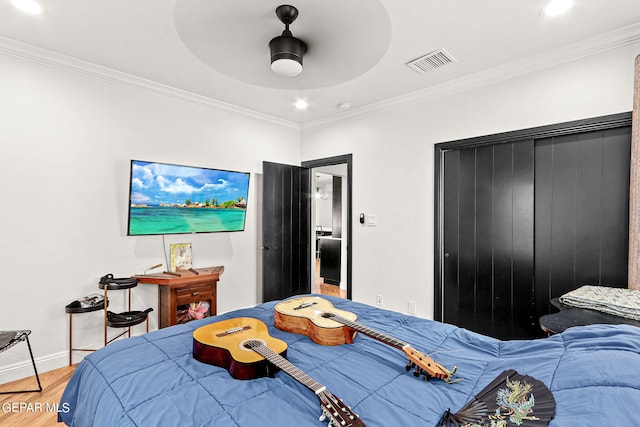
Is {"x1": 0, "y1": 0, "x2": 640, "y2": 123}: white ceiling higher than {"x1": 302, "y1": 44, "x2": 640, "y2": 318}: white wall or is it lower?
higher

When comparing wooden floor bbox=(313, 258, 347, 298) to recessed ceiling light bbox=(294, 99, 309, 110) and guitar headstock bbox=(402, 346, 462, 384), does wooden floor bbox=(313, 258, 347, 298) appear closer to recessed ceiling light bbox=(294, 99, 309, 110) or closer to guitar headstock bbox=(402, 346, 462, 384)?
recessed ceiling light bbox=(294, 99, 309, 110)

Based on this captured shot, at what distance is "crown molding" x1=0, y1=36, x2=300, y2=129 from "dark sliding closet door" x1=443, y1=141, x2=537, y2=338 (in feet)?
9.17

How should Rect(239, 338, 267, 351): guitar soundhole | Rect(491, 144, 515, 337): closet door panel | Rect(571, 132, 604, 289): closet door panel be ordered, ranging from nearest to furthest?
Rect(239, 338, 267, 351): guitar soundhole < Rect(571, 132, 604, 289): closet door panel < Rect(491, 144, 515, 337): closet door panel

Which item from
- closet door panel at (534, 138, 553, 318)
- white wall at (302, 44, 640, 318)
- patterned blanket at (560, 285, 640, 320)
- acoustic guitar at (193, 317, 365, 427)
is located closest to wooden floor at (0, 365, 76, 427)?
acoustic guitar at (193, 317, 365, 427)

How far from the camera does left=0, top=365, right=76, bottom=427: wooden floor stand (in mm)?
1977

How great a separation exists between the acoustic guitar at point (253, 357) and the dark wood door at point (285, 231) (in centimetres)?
242

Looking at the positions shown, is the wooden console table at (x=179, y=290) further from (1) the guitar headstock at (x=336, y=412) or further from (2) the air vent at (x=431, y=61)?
(2) the air vent at (x=431, y=61)

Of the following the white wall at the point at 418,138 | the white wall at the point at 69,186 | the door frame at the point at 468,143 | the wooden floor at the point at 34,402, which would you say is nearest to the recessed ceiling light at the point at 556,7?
the white wall at the point at 418,138

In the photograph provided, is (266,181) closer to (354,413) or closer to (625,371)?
(354,413)

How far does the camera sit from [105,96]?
290 cm

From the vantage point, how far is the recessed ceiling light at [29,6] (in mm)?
1968

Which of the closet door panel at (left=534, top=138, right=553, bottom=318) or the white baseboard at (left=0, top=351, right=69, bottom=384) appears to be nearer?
the white baseboard at (left=0, top=351, right=69, bottom=384)

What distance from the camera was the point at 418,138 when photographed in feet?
11.1

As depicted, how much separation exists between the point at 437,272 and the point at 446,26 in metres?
2.22
